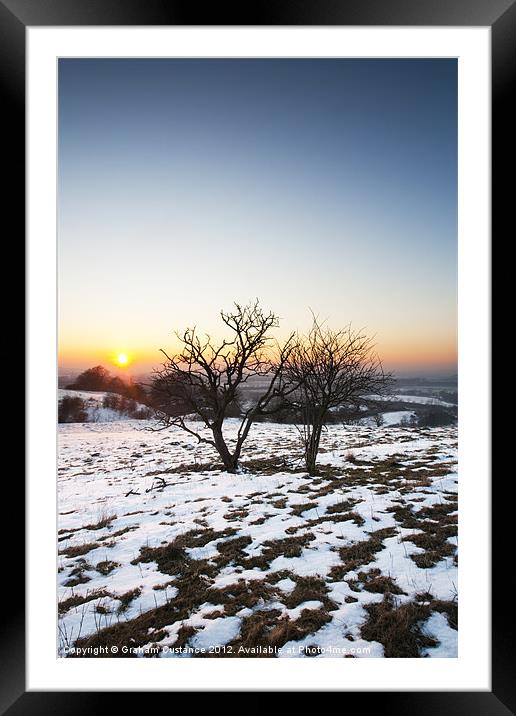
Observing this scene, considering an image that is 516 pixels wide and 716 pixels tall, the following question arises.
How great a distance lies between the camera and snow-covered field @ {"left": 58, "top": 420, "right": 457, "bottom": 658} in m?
1.18

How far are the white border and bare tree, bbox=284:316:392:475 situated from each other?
3.26ft

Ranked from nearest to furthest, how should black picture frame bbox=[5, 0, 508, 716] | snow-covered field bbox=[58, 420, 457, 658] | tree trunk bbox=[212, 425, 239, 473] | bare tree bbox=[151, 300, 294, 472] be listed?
black picture frame bbox=[5, 0, 508, 716]
snow-covered field bbox=[58, 420, 457, 658]
bare tree bbox=[151, 300, 294, 472]
tree trunk bbox=[212, 425, 239, 473]

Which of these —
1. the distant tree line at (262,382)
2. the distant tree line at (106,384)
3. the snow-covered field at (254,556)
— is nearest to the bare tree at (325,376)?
the distant tree line at (262,382)

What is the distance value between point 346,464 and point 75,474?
2046 millimetres

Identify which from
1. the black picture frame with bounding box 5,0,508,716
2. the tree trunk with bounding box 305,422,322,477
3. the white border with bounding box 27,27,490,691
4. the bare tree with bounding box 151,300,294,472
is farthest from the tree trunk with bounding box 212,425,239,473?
the black picture frame with bounding box 5,0,508,716

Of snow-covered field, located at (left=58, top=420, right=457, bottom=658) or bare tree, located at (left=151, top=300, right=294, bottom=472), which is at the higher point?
bare tree, located at (left=151, top=300, right=294, bottom=472)

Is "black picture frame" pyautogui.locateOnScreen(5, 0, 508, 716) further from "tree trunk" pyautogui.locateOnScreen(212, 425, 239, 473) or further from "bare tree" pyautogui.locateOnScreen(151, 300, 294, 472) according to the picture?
"tree trunk" pyautogui.locateOnScreen(212, 425, 239, 473)

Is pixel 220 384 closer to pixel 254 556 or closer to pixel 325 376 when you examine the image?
pixel 325 376

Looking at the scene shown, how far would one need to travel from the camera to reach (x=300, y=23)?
930mm
